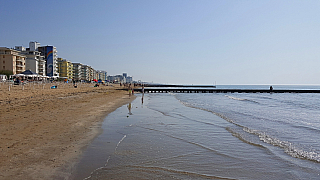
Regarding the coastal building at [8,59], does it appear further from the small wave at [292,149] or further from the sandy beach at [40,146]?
the small wave at [292,149]

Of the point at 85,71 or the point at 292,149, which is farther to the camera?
the point at 85,71

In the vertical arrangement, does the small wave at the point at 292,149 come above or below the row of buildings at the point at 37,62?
below

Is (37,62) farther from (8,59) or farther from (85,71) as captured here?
(85,71)

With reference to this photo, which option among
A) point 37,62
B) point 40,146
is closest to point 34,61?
point 37,62

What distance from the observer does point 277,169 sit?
18.0ft

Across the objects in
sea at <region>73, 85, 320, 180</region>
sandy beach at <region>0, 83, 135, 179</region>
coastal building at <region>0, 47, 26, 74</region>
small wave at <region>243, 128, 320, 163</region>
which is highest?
coastal building at <region>0, 47, 26, 74</region>

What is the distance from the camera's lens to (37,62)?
292 feet

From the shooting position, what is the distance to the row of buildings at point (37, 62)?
73125 mm

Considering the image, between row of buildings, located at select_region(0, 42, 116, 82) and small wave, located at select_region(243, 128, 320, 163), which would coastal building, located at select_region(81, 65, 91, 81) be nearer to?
row of buildings, located at select_region(0, 42, 116, 82)

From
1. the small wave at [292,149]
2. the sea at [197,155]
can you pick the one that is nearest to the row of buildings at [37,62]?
the sea at [197,155]

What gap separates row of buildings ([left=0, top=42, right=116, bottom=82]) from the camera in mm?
73125

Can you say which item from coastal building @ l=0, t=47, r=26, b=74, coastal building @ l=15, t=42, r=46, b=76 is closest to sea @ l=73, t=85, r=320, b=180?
coastal building @ l=0, t=47, r=26, b=74

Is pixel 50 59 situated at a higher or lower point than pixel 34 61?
higher

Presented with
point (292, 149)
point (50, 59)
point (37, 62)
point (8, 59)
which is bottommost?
point (292, 149)
